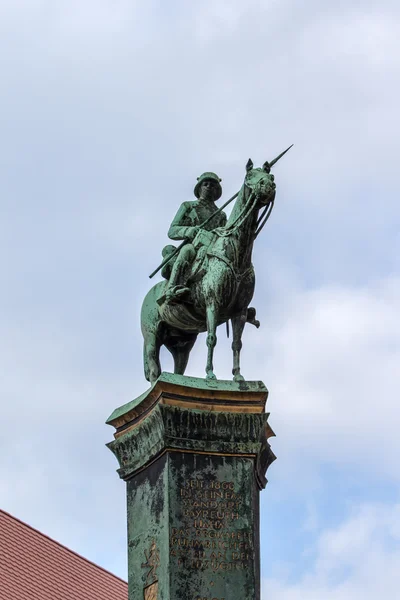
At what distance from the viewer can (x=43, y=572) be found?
129 ft

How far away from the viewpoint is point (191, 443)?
72.3 ft

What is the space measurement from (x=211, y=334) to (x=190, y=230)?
172 centimetres

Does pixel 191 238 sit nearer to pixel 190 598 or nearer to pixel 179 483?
pixel 179 483

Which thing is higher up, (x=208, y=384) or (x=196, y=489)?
(x=208, y=384)

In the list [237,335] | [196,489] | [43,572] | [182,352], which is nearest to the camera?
[196,489]

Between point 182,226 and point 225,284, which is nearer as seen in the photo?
point 225,284

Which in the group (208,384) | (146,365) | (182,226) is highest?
(182,226)

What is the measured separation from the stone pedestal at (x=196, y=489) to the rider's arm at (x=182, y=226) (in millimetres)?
2437

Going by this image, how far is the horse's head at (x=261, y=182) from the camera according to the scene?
22797 millimetres

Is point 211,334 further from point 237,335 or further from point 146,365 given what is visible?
point 146,365

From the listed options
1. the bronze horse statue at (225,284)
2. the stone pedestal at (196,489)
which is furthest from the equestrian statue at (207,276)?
the stone pedestal at (196,489)

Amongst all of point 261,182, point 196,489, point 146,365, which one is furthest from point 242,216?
point 196,489

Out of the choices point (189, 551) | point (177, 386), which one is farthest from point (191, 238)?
point (189, 551)

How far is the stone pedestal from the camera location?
21.4 m
